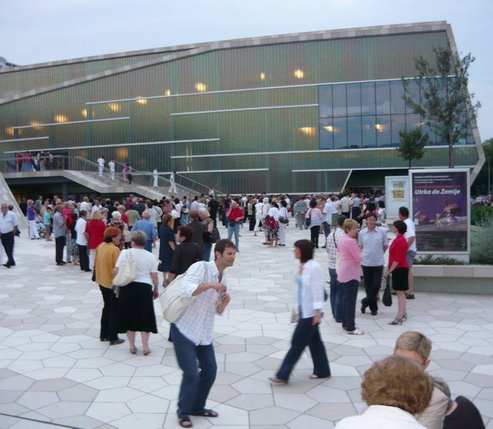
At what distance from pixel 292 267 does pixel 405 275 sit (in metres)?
5.92

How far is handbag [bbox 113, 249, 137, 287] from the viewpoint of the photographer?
6.46m

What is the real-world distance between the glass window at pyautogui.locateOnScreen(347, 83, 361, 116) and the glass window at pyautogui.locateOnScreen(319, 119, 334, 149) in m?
1.79

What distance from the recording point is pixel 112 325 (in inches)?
284

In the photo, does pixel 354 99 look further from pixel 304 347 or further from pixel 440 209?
pixel 304 347

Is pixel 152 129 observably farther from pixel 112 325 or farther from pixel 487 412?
pixel 487 412

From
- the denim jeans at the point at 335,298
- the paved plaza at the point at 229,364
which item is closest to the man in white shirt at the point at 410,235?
the paved plaza at the point at 229,364

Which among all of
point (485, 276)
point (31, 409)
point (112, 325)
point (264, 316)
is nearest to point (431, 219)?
point (485, 276)

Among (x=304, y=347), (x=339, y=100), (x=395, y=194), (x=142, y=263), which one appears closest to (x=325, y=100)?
(x=339, y=100)

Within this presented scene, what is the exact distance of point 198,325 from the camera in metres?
4.55

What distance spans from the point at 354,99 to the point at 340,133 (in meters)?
2.78

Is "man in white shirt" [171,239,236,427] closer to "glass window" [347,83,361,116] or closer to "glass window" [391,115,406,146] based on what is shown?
"glass window" [391,115,406,146]

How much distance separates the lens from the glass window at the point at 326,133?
40.9 metres

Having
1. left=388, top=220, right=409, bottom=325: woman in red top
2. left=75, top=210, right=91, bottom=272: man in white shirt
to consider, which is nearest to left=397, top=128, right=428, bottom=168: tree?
left=75, top=210, right=91, bottom=272: man in white shirt

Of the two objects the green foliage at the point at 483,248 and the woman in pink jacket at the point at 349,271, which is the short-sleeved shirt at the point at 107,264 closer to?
the woman in pink jacket at the point at 349,271
